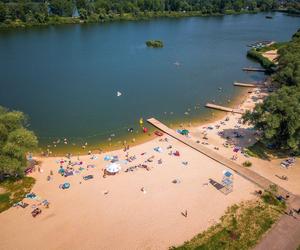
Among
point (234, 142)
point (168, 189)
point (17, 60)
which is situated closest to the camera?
point (168, 189)

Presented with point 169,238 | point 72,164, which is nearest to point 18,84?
point 72,164

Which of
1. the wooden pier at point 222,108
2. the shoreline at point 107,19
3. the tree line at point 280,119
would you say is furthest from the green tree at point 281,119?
the shoreline at point 107,19

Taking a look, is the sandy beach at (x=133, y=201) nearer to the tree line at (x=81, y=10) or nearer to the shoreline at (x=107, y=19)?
the shoreline at (x=107, y=19)

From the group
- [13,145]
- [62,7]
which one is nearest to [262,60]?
[13,145]

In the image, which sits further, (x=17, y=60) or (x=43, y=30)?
(x=43, y=30)

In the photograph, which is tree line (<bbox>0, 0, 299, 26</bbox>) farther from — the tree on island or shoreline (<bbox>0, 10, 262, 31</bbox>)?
the tree on island

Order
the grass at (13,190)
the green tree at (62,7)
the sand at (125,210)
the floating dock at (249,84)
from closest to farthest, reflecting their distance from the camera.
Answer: the sand at (125,210)
the grass at (13,190)
the floating dock at (249,84)
the green tree at (62,7)

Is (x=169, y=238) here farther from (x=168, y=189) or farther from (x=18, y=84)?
(x=18, y=84)
